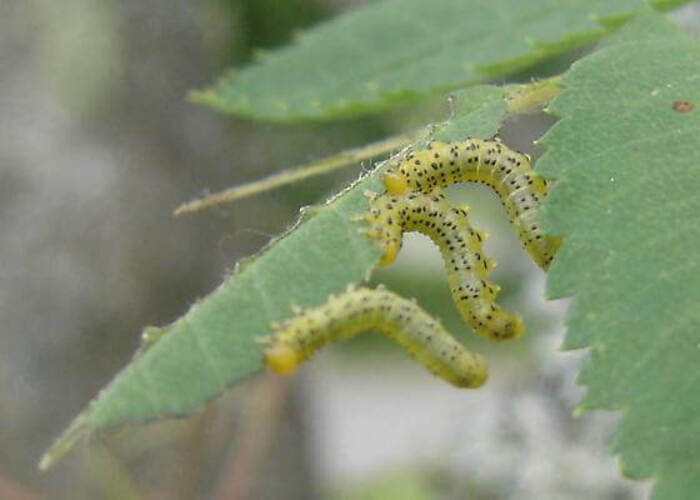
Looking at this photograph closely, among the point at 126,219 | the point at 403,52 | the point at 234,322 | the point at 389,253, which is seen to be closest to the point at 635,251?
the point at 389,253

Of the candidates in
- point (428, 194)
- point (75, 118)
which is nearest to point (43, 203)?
point (75, 118)

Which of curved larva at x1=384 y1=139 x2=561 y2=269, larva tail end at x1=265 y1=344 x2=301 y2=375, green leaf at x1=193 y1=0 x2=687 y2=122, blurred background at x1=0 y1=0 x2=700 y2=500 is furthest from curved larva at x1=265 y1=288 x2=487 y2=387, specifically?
blurred background at x1=0 y1=0 x2=700 y2=500

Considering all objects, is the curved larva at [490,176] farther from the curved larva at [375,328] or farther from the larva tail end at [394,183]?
the curved larva at [375,328]

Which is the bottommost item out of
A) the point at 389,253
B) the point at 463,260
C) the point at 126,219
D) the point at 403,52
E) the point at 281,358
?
the point at 281,358

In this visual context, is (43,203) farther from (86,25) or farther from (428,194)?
(428,194)

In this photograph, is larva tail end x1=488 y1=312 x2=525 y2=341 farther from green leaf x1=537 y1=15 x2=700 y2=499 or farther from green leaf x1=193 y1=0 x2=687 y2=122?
green leaf x1=193 y1=0 x2=687 y2=122

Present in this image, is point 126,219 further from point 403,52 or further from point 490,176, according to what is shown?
point 490,176
